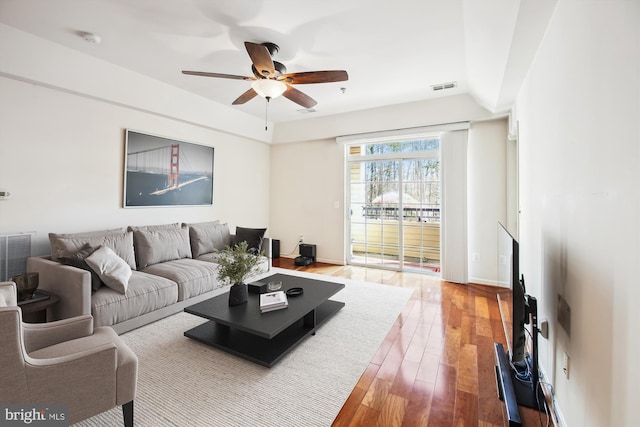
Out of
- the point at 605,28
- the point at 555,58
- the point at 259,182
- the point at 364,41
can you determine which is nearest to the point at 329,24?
the point at 364,41

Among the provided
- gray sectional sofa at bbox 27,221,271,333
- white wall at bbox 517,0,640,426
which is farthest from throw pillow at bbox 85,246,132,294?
white wall at bbox 517,0,640,426

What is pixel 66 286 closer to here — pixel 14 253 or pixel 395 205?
pixel 14 253

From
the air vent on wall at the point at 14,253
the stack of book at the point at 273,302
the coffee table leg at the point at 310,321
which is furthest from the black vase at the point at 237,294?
the air vent on wall at the point at 14,253

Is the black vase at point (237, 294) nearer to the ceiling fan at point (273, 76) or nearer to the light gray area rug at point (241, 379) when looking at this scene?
the light gray area rug at point (241, 379)

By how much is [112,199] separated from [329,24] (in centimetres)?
333

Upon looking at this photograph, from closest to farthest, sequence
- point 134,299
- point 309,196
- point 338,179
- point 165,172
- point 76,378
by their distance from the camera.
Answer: point 76,378 < point 134,299 < point 165,172 < point 338,179 < point 309,196

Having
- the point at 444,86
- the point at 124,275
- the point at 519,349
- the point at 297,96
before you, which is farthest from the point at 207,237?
the point at 444,86

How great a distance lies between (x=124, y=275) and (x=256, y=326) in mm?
1501

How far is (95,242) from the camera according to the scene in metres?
2.91

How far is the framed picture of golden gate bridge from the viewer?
3736mm

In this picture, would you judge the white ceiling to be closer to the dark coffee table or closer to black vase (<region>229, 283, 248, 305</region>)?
black vase (<region>229, 283, 248, 305</region>)

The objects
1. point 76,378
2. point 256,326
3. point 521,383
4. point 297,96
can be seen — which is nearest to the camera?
point 76,378

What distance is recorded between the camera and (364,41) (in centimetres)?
274

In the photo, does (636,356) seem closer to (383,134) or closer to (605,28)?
(605,28)
